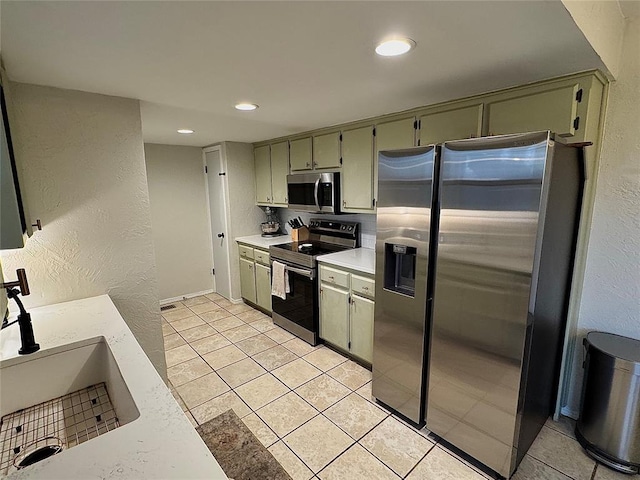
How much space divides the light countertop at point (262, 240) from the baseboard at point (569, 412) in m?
2.99

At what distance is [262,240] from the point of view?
4.11 metres

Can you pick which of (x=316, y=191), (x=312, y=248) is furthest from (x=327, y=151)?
(x=312, y=248)

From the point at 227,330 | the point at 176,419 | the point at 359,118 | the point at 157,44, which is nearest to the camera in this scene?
the point at 176,419

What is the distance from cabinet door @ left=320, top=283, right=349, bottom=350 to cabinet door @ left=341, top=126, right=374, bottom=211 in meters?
0.82

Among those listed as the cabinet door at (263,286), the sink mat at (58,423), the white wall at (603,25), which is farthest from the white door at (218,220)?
the white wall at (603,25)

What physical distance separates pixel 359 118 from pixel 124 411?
258 cm

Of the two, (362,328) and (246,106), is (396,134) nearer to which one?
(246,106)

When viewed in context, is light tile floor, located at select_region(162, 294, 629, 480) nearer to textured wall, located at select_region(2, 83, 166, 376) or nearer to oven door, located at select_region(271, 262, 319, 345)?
oven door, located at select_region(271, 262, 319, 345)

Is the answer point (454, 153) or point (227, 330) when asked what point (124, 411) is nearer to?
point (454, 153)

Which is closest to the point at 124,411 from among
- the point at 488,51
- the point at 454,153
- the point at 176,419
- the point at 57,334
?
the point at 176,419

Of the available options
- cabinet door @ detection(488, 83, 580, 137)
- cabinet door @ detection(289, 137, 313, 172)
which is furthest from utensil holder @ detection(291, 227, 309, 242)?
cabinet door @ detection(488, 83, 580, 137)

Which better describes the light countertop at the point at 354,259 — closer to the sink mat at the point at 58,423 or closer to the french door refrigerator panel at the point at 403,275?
the french door refrigerator panel at the point at 403,275

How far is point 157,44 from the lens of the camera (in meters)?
1.29

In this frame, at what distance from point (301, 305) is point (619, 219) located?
2571mm
